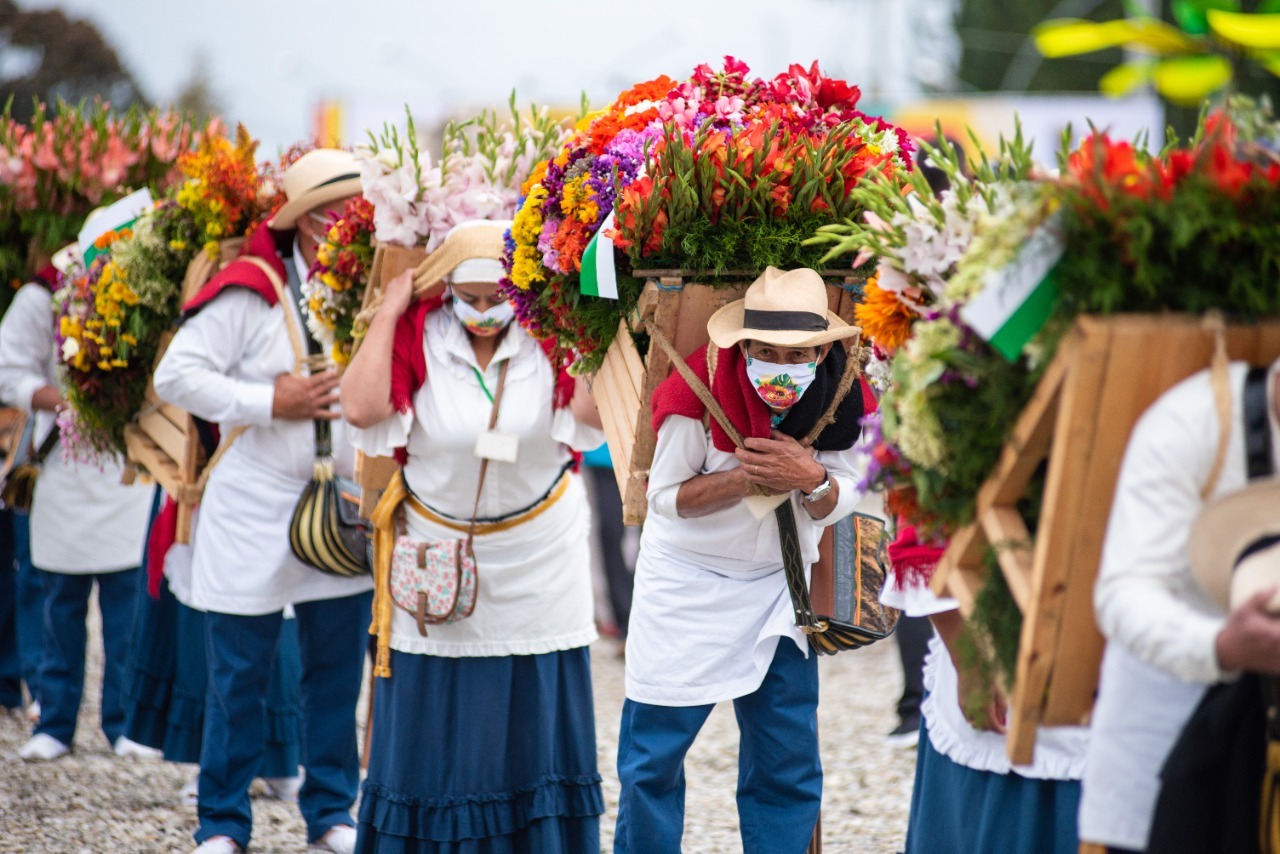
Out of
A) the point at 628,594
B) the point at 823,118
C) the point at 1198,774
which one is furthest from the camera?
the point at 628,594

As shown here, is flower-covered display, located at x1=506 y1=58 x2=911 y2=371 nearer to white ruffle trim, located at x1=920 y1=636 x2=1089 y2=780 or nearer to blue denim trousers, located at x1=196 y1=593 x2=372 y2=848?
white ruffle trim, located at x1=920 y1=636 x2=1089 y2=780

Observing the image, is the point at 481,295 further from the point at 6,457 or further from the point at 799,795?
the point at 6,457

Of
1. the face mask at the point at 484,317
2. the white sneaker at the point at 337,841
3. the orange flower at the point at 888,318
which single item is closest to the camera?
the orange flower at the point at 888,318

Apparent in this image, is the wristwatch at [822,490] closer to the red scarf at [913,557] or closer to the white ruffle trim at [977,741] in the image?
the red scarf at [913,557]

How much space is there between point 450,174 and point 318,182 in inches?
27.4

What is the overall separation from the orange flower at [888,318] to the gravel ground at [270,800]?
286cm

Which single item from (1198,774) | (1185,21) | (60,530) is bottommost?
(60,530)

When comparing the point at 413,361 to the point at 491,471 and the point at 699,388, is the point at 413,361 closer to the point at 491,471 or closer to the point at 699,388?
the point at 491,471

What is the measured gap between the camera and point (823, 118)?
4129 mm

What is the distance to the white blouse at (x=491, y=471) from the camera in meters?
4.73

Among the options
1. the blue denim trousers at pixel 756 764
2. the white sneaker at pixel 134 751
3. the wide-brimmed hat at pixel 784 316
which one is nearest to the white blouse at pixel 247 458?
the white sneaker at pixel 134 751

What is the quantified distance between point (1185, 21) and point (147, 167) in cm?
532

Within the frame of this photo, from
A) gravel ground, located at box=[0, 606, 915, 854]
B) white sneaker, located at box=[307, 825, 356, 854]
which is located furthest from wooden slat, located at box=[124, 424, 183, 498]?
white sneaker, located at box=[307, 825, 356, 854]

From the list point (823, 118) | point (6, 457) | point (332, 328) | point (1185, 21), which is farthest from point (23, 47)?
point (1185, 21)
